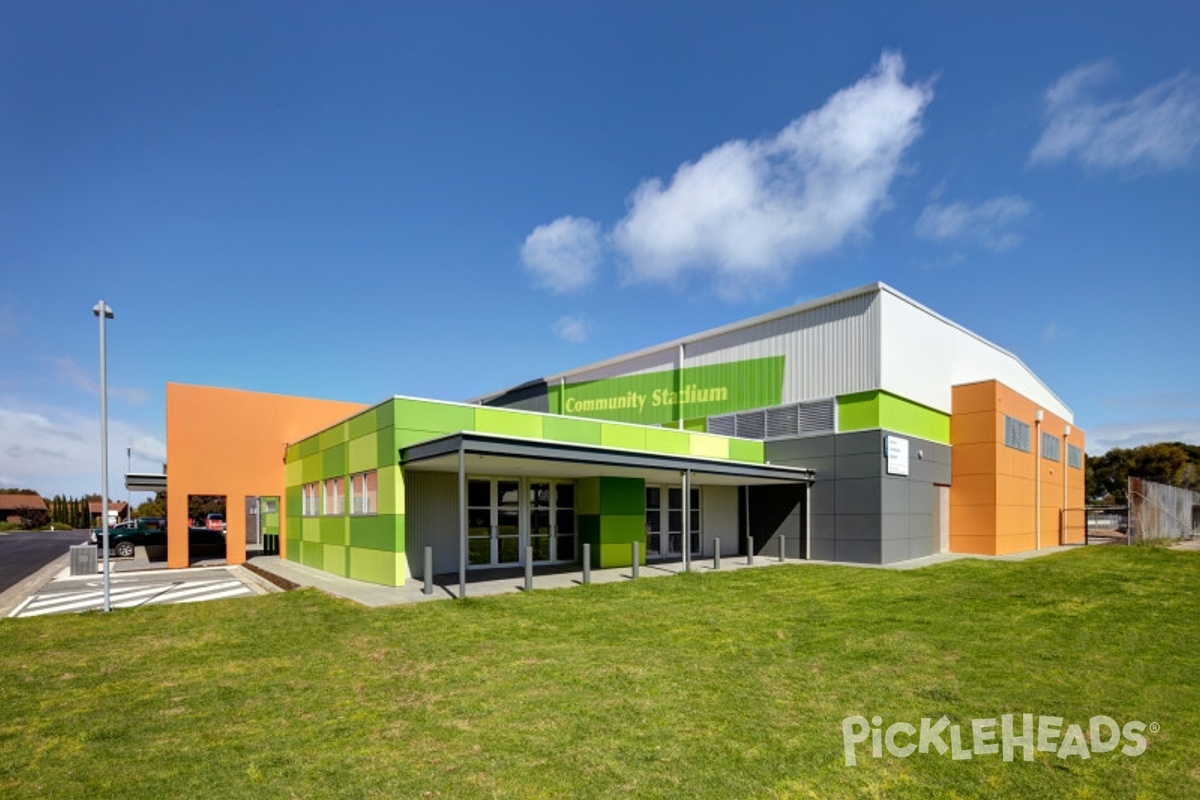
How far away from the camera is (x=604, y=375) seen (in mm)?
27797

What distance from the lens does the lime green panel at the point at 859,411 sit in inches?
715

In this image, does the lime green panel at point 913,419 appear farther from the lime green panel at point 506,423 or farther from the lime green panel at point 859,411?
the lime green panel at point 506,423

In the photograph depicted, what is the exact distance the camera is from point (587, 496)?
17.0 meters

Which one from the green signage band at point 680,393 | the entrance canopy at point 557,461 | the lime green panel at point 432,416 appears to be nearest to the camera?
the entrance canopy at point 557,461

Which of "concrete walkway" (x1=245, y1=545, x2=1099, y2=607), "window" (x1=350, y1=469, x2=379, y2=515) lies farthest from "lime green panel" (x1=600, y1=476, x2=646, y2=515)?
"window" (x1=350, y1=469, x2=379, y2=515)

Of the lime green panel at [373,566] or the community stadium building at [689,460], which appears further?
the community stadium building at [689,460]

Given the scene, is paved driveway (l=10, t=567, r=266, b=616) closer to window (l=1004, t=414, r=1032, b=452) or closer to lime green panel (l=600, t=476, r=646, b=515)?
lime green panel (l=600, t=476, r=646, b=515)

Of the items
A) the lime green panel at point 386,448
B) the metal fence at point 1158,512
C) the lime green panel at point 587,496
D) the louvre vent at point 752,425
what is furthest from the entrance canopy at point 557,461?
the metal fence at point 1158,512

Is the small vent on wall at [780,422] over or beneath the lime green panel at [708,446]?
over

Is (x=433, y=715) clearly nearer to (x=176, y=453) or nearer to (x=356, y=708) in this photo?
(x=356, y=708)

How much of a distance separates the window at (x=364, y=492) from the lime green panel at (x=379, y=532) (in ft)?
0.71

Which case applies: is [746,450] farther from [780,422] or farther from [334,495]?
[334,495]

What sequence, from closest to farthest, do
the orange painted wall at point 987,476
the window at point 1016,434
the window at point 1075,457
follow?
the orange painted wall at point 987,476
the window at point 1016,434
the window at point 1075,457

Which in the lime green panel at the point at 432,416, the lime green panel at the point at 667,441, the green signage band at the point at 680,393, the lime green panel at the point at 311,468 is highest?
the green signage band at the point at 680,393
